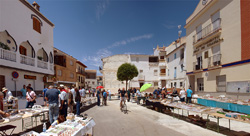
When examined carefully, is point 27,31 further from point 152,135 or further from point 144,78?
point 144,78

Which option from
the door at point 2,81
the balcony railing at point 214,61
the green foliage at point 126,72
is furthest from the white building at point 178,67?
the door at point 2,81

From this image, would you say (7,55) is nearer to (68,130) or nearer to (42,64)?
(42,64)

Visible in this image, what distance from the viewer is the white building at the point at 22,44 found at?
33.1 ft

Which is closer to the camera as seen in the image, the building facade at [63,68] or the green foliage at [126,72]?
the building facade at [63,68]

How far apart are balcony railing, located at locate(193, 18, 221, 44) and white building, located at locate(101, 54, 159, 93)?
17.4 m

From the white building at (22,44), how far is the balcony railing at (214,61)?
18.1 metres

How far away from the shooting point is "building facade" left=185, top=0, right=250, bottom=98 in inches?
387

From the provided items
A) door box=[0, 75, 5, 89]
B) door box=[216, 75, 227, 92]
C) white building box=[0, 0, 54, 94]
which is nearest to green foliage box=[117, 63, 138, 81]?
white building box=[0, 0, 54, 94]

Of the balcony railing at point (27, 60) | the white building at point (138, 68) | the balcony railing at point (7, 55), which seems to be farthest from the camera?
the white building at point (138, 68)

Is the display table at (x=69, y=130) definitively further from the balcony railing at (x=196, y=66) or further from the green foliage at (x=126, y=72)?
the green foliage at (x=126, y=72)

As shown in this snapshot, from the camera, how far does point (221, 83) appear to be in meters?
12.0

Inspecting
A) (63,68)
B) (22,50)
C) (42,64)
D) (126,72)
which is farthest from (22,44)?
(126,72)

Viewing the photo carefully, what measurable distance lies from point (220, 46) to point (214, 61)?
1.60 metres

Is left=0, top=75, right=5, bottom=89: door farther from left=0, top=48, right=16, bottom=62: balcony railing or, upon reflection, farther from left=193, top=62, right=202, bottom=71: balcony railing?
left=193, top=62, right=202, bottom=71: balcony railing
